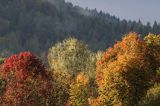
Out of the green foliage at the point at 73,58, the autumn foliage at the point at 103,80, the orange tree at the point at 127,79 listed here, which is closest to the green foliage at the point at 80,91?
the autumn foliage at the point at 103,80

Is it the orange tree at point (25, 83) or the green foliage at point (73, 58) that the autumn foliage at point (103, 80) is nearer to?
the orange tree at point (25, 83)

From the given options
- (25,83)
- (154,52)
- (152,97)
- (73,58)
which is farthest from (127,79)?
(73,58)

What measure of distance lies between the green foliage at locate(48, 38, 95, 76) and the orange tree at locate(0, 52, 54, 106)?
30658mm

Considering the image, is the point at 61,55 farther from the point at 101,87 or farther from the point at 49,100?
the point at 101,87

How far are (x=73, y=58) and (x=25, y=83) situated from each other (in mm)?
43075

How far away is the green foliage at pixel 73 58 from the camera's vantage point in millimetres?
150250

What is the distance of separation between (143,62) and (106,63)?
1232 centimetres

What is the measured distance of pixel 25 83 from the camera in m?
110

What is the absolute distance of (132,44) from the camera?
109 m

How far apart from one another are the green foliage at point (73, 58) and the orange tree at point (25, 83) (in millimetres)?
30658

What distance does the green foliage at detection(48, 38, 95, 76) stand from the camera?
150 metres

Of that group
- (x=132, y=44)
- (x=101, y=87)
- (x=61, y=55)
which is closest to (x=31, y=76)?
(x=101, y=87)

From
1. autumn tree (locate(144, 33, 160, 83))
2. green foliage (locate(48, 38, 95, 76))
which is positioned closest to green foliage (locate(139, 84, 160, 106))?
autumn tree (locate(144, 33, 160, 83))

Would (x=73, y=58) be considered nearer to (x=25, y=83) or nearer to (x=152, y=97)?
(x=25, y=83)
